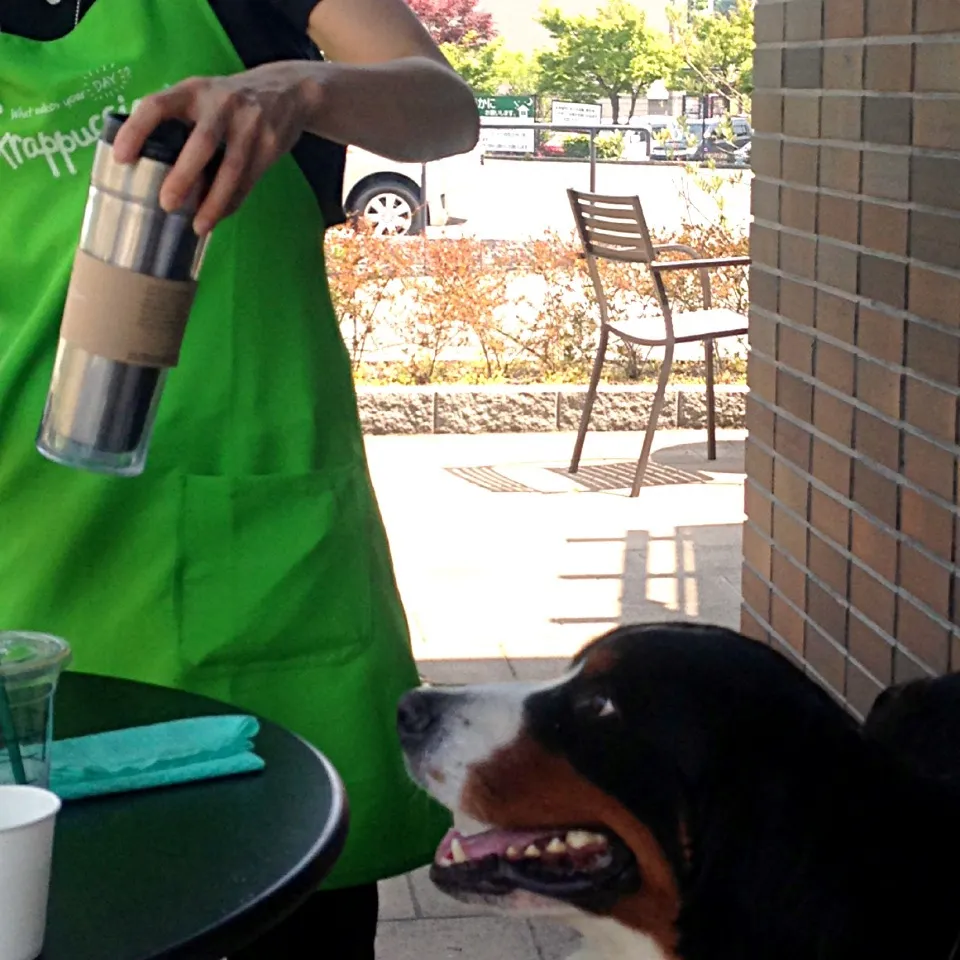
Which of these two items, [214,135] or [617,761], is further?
[617,761]

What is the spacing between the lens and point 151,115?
1607 mm

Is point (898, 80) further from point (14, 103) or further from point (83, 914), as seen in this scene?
point (83, 914)

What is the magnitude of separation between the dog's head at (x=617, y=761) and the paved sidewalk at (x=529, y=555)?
154 cm

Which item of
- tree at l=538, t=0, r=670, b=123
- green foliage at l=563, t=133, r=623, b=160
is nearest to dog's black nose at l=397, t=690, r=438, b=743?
green foliage at l=563, t=133, r=623, b=160

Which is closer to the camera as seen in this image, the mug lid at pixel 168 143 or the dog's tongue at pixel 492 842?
the mug lid at pixel 168 143

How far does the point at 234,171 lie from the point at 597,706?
0.81 m

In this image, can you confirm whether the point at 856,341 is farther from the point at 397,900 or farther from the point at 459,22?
the point at 459,22

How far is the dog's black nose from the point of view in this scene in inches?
83.3

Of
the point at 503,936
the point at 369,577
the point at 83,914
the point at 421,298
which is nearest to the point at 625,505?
the point at 421,298

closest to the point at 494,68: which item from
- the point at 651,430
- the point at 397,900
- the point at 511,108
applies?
the point at 511,108

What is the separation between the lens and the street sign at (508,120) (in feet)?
87.0

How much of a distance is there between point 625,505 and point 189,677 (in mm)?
5257

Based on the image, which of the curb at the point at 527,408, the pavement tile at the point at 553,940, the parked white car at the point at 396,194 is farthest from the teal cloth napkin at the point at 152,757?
the parked white car at the point at 396,194

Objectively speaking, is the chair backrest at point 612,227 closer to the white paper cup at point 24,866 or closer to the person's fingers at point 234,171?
the person's fingers at point 234,171
